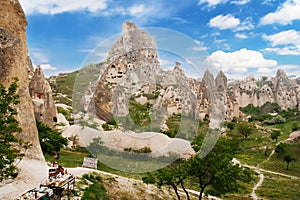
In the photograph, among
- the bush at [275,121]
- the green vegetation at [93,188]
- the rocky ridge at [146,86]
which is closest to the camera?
the green vegetation at [93,188]

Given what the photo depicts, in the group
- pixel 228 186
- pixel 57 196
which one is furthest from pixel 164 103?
pixel 57 196

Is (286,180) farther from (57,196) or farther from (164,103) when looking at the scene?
(57,196)

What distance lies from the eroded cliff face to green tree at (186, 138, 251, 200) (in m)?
8.54

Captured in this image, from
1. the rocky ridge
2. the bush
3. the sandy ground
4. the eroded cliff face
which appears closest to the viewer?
the rocky ridge

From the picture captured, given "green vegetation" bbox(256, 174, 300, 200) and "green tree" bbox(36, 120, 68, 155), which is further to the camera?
"green vegetation" bbox(256, 174, 300, 200)

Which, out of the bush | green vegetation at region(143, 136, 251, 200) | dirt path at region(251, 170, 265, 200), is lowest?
dirt path at region(251, 170, 265, 200)

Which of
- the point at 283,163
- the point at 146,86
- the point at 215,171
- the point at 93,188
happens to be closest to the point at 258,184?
the point at 283,163

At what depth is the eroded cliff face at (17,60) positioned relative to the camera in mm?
14266

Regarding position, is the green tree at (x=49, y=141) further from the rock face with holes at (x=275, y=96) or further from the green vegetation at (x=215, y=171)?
Result: the rock face with holes at (x=275, y=96)

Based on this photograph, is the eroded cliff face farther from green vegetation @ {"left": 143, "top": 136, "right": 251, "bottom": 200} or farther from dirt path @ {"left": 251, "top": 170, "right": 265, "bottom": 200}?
dirt path @ {"left": 251, "top": 170, "right": 265, "bottom": 200}

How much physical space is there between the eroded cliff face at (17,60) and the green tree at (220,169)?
8.54 metres

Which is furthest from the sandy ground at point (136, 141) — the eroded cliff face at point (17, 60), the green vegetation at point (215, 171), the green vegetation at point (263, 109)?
the green vegetation at point (263, 109)

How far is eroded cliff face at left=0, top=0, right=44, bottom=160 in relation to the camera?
14266 mm

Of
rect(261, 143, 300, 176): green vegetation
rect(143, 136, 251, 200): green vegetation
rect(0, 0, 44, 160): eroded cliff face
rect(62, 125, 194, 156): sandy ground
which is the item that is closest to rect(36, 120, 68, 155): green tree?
rect(62, 125, 194, 156): sandy ground
